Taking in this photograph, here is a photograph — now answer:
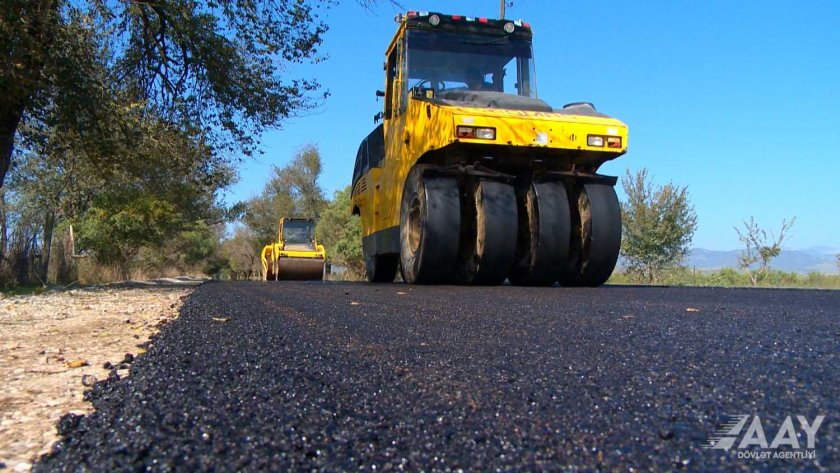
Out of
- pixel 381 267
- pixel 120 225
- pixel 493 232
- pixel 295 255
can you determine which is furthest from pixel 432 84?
pixel 120 225

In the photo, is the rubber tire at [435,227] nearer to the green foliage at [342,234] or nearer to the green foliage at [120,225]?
the green foliage at [120,225]

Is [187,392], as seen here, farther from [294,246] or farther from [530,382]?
[294,246]

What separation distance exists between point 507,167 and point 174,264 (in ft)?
101

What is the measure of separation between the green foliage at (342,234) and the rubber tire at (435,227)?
2050 cm

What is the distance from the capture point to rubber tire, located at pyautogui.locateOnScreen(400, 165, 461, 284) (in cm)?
668

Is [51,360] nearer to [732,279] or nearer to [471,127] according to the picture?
[471,127]

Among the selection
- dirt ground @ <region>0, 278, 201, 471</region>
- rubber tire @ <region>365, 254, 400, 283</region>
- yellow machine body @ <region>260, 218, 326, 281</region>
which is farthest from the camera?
yellow machine body @ <region>260, 218, 326, 281</region>

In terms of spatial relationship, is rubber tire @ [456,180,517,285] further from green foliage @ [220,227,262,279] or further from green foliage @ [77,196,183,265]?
green foliage @ [220,227,262,279]

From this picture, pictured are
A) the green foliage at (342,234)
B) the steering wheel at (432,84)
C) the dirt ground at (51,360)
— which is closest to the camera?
the dirt ground at (51,360)

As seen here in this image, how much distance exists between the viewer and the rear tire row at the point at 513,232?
6.57 m

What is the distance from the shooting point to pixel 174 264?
3425cm

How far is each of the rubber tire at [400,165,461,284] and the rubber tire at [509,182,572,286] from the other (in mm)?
825

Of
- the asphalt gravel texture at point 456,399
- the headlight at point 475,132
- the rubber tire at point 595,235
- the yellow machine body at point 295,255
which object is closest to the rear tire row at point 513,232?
the rubber tire at point 595,235

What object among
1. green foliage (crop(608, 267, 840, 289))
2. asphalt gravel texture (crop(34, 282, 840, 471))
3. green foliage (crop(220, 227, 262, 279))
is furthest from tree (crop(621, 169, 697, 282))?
green foliage (crop(220, 227, 262, 279))
